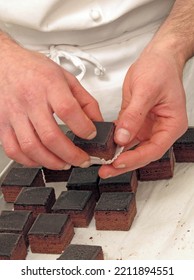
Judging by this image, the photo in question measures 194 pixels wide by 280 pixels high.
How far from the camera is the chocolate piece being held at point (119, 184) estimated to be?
2.03 meters

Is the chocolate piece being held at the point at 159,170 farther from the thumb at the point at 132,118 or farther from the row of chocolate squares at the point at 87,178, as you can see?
the thumb at the point at 132,118

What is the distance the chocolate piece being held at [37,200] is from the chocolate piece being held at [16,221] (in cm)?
5

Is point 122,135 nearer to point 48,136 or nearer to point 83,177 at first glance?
point 48,136

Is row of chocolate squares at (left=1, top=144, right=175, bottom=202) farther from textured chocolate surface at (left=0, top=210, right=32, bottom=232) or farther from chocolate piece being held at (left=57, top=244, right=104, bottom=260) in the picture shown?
chocolate piece being held at (left=57, top=244, right=104, bottom=260)

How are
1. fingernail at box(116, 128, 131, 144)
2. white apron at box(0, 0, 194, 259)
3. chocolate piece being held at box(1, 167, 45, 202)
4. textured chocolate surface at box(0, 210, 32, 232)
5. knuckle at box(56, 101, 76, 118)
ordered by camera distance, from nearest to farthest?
knuckle at box(56, 101, 76, 118) → fingernail at box(116, 128, 131, 144) → white apron at box(0, 0, 194, 259) → textured chocolate surface at box(0, 210, 32, 232) → chocolate piece being held at box(1, 167, 45, 202)

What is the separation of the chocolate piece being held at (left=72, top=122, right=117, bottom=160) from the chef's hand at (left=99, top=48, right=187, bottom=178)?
3 cm

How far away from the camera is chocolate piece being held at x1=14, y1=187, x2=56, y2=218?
201 cm

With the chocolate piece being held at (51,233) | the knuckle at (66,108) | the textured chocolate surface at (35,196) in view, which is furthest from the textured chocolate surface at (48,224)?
the knuckle at (66,108)

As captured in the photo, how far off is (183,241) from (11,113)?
0.65m

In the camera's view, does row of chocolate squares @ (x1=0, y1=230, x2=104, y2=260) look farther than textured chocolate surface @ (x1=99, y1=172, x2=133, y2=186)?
No

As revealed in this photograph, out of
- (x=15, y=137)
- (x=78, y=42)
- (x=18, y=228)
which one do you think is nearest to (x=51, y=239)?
(x=18, y=228)

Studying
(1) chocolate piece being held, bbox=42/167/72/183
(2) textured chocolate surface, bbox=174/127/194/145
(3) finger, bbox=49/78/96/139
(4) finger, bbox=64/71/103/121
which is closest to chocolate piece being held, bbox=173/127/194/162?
(2) textured chocolate surface, bbox=174/127/194/145
